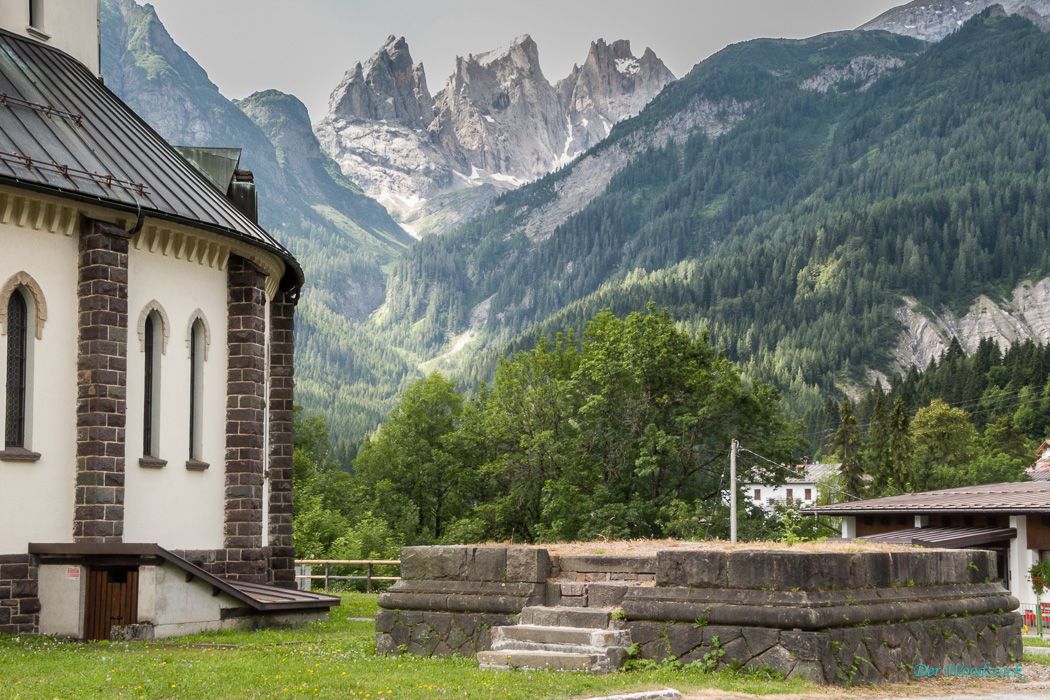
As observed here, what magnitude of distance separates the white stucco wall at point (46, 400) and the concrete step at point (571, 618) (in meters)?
10.6

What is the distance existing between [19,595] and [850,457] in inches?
3436

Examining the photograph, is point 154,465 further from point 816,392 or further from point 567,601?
point 816,392

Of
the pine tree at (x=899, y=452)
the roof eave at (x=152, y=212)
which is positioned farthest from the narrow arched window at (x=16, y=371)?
the pine tree at (x=899, y=452)

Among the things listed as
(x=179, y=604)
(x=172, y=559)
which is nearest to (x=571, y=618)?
(x=172, y=559)

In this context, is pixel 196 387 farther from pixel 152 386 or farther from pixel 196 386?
pixel 152 386

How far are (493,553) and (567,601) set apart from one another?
4.51 ft

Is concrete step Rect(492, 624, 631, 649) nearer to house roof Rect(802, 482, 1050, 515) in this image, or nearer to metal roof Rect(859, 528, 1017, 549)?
metal roof Rect(859, 528, 1017, 549)

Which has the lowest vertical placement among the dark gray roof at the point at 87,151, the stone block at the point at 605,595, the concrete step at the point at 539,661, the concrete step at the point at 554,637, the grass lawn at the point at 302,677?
the grass lawn at the point at 302,677

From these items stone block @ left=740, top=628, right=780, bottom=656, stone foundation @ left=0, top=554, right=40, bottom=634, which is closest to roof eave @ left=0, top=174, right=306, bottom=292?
stone foundation @ left=0, top=554, right=40, bottom=634

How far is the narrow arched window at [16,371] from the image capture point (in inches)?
817

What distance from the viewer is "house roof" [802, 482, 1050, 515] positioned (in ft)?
138

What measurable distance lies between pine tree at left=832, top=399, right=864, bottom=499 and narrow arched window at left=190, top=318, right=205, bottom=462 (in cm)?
8079

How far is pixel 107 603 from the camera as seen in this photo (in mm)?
20484

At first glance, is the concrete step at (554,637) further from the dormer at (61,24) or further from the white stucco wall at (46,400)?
the dormer at (61,24)
